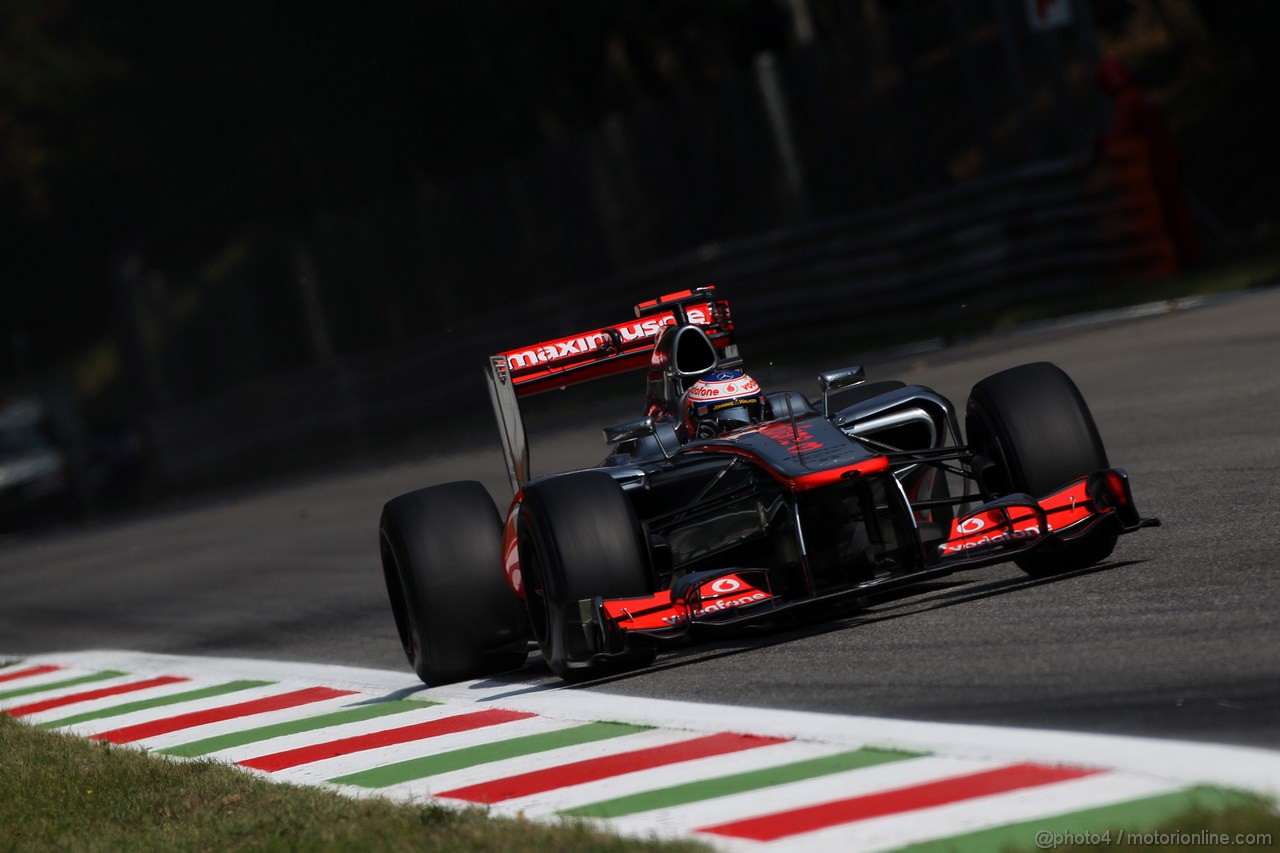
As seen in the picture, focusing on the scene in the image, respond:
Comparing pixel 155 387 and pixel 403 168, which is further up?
pixel 403 168

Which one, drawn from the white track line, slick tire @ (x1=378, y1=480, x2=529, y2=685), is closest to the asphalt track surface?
the white track line

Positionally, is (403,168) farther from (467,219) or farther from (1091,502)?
(1091,502)

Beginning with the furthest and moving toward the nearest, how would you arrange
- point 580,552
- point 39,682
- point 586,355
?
point 39,682
point 586,355
point 580,552

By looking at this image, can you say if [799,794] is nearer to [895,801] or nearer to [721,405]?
[895,801]

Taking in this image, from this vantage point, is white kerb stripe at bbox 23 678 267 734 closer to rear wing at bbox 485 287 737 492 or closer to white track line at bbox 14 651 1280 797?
white track line at bbox 14 651 1280 797

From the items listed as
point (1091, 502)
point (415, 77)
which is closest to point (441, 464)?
point (1091, 502)

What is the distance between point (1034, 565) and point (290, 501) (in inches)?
543

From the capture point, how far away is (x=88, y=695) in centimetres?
1042

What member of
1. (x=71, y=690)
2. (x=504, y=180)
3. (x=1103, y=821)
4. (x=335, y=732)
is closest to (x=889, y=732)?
(x=1103, y=821)

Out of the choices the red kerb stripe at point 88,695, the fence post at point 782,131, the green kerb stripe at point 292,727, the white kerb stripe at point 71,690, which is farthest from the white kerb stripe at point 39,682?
the fence post at point 782,131

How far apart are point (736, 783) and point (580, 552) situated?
2.09 metres

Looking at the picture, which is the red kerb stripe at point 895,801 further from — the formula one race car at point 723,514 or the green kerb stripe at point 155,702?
the green kerb stripe at point 155,702

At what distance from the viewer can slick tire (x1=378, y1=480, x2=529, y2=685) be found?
8172 millimetres

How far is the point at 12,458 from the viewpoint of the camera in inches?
1366
